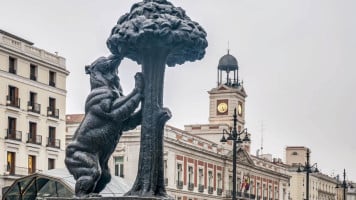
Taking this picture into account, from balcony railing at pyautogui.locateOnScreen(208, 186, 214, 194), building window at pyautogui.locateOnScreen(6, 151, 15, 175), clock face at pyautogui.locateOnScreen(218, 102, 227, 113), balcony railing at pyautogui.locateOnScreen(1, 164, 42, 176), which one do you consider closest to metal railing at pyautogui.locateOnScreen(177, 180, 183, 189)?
balcony railing at pyautogui.locateOnScreen(208, 186, 214, 194)

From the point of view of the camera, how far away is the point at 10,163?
138ft

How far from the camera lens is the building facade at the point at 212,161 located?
5009cm

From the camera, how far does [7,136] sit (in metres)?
41.7

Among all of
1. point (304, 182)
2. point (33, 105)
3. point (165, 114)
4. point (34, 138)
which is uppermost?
point (33, 105)

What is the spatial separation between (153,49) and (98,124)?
1.06 m

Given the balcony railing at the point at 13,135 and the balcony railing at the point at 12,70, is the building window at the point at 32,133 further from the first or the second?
the balcony railing at the point at 12,70

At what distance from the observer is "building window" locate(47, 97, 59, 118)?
4566 centimetres

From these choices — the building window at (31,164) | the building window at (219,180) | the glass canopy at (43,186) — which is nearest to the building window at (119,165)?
the building window at (31,164)

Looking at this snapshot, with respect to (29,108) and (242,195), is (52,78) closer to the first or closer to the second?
(29,108)

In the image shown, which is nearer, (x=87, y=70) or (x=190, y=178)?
(x=87, y=70)

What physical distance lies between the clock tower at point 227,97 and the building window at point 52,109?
29.6 m

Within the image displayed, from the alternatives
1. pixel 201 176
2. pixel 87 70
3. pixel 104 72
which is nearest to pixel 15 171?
pixel 201 176

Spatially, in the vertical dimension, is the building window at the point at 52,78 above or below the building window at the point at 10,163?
above

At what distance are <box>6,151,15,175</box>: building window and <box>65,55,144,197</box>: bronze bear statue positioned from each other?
107 feet
